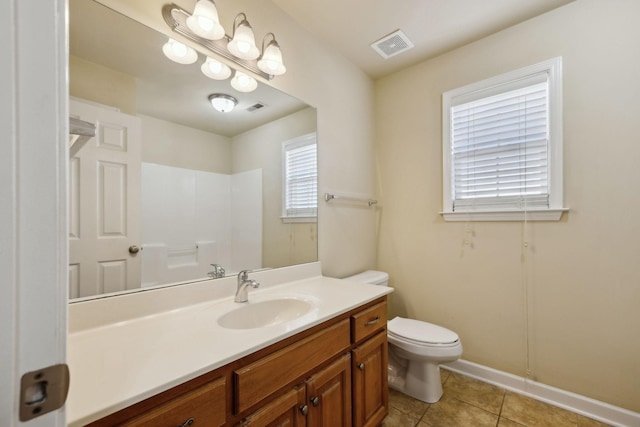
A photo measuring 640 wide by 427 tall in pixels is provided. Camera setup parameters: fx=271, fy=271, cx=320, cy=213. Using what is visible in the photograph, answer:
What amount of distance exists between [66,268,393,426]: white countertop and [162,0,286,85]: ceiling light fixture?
1.16 meters

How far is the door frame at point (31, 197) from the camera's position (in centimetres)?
31

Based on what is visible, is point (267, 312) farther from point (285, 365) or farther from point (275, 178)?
point (275, 178)

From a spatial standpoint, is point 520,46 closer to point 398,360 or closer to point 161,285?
point 398,360

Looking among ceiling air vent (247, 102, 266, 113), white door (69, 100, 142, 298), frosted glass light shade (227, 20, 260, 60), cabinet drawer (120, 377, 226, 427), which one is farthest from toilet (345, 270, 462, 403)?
frosted glass light shade (227, 20, 260, 60)

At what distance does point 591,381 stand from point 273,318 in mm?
1915

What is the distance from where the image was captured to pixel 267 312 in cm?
136

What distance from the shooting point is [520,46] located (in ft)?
6.02

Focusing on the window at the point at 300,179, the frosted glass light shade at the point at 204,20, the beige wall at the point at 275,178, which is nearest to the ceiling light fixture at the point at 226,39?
the frosted glass light shade at the point at 204,20

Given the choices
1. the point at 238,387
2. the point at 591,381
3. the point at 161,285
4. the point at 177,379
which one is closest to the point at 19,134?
the point at 177,379

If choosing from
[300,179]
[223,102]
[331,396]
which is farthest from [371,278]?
[223,102]

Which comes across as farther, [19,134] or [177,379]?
[177,379]

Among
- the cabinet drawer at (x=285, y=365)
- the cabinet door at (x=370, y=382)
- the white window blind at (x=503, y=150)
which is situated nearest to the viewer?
the cabinet drawer at (x=285, y=365)

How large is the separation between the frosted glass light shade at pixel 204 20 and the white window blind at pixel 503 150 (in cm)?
175

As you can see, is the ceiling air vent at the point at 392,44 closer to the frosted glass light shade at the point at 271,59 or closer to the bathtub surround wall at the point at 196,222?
the frosted glass light shade at the point at 271,59
